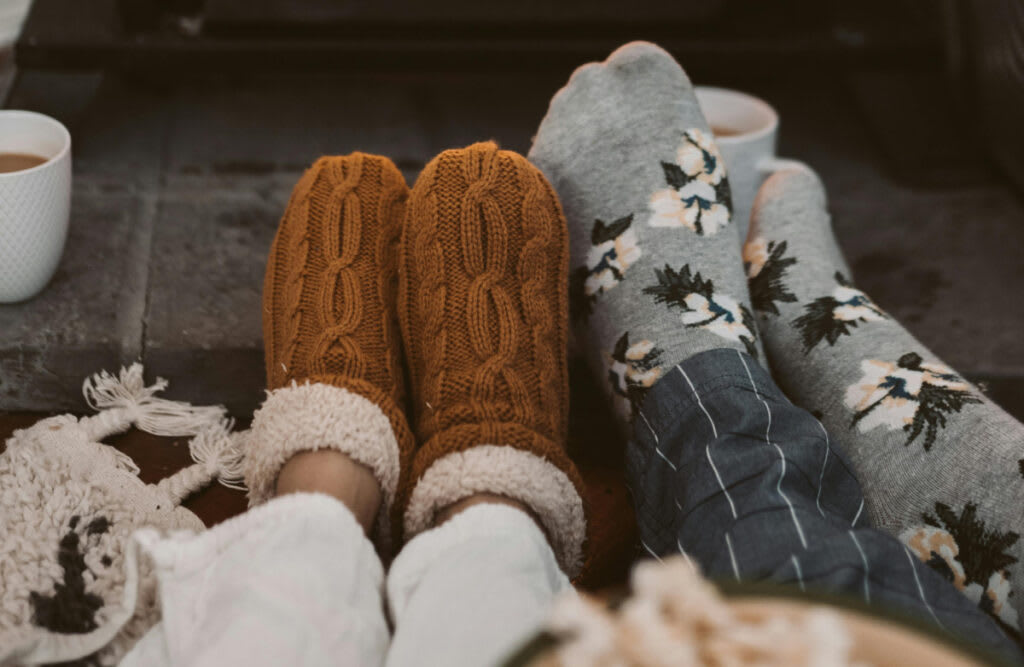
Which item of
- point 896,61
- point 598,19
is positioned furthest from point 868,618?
point 896,61

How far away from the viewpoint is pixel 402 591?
43cm

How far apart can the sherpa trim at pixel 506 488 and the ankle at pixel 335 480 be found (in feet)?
0.09

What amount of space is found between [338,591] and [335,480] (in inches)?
4.4

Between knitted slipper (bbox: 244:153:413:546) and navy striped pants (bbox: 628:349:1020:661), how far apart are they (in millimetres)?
179

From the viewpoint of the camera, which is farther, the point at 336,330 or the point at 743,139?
the point at 743,139

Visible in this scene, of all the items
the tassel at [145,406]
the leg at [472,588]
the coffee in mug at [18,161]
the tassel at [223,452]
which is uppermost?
the coffee in mug at [18,161]

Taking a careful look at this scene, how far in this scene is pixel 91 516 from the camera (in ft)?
1.83

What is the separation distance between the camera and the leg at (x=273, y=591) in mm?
368

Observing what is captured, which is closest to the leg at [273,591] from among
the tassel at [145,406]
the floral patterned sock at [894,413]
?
the tassel at [145,406]

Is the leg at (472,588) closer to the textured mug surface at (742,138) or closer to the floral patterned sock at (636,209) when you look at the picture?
the floral patterned sock at (636,209)

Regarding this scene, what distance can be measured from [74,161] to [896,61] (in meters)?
1.00

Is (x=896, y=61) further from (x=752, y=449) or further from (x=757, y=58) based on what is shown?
(x=752, y=449)

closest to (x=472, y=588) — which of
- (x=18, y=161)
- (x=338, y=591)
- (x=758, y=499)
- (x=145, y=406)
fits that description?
(x=338, y=591)

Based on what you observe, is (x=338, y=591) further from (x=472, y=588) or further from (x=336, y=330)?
(x=336, y=330)
